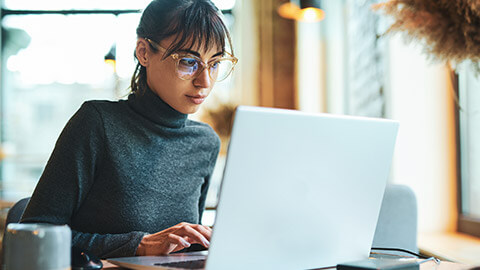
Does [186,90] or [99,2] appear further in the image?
[99,2]

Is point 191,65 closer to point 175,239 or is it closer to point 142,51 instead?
point 142,51

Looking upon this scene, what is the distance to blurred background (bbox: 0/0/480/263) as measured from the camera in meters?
2.17

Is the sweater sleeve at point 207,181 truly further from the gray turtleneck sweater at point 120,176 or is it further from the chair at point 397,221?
the chair at point 397,221

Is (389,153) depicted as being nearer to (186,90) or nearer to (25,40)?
(186,90)

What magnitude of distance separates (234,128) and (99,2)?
5775 millimetres

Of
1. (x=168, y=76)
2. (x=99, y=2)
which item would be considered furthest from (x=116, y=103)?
(x=99, y=2)

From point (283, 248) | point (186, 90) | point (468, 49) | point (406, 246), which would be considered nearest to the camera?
point (283, 248)

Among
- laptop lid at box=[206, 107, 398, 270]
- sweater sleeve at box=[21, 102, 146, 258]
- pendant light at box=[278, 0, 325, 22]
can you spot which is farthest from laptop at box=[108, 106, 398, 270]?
pendant light at box=[278, 0, 325, 22]

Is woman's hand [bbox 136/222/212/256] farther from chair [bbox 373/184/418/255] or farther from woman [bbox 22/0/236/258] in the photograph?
chair [bbox 373/184/418/255]

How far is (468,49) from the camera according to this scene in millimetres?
1289

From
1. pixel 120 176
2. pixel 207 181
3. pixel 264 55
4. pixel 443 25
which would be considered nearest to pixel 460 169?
pixel 443 25

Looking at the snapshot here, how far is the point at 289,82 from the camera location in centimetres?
548

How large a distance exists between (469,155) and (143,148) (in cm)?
150

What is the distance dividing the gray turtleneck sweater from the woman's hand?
2 centimetres
